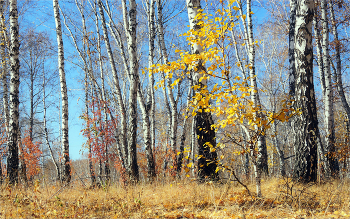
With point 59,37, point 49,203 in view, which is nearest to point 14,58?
point 59,37

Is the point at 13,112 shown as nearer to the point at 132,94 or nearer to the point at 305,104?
the point at 132,94

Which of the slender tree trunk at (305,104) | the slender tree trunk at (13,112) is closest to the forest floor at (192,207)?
the slender tree trunk at (305,104)

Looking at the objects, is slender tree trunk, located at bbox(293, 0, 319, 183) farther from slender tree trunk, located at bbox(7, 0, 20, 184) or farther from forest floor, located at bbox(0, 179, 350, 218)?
slender tree trunk, located at bbox(7, 0, 20, 184)

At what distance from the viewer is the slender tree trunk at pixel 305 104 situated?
5.22 meters

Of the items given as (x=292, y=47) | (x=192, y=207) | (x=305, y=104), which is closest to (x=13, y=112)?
(x=192, y=207)

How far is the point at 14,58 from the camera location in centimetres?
683

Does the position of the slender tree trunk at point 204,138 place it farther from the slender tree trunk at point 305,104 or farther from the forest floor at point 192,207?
the slender tree trunk at point 305,104

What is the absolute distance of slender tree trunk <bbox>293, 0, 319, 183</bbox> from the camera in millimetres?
5219

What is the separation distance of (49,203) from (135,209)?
1.60m

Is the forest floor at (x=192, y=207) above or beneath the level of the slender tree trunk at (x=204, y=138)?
beneath

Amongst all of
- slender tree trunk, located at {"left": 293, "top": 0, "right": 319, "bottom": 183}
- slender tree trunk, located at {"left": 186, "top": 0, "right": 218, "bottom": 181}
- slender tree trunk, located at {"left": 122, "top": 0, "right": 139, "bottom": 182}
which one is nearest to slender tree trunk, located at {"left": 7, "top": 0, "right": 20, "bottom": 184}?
slender tree trunk, located at {"left": 122, "top": 0, "right": 139, "bottom": 182}

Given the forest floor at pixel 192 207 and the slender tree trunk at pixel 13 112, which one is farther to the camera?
the slender tree trunk at pixel 13 112

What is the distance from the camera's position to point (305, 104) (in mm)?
5344

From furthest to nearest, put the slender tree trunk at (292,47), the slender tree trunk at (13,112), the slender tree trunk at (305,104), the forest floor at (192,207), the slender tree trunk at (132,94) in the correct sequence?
1. the slender tree trunk at (292,47)
2. the slender tree trunk at (132,94)
3. the slender tree trunk at (13,112)
4. the slender tree trunk at (305,104)
5. the forest floor at (192,207)
